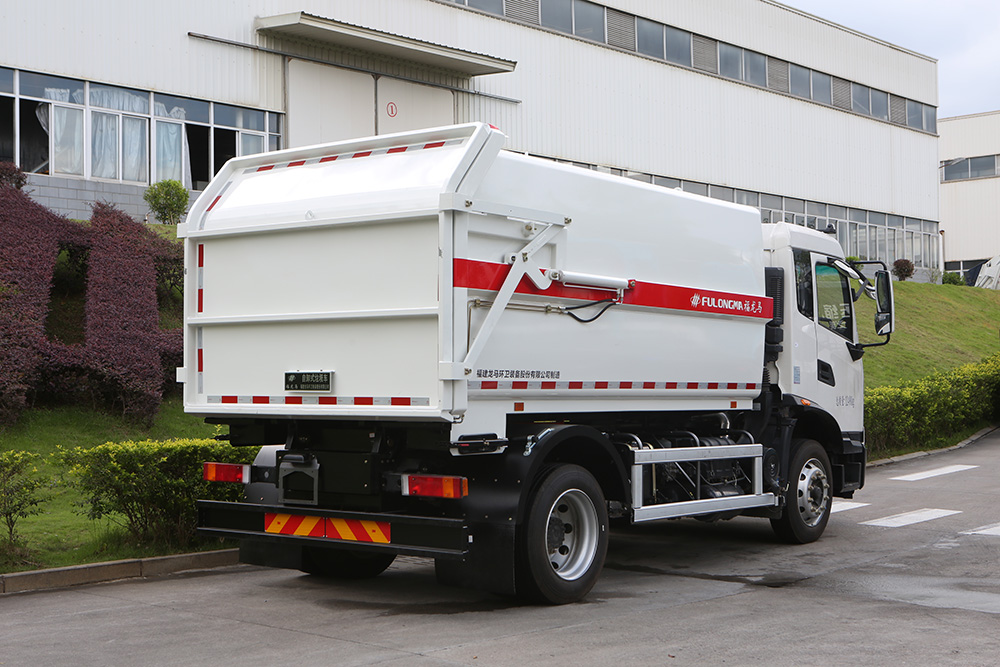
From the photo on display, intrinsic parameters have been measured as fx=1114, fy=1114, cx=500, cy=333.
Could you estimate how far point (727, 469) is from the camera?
10.1 meters

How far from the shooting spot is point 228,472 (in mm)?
8500

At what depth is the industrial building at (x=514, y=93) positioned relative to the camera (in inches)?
904

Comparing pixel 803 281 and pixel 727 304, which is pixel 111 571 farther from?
pixel 803 281

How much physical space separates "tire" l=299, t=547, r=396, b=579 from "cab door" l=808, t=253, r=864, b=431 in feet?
15.1

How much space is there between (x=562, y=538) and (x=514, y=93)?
24.4 metres

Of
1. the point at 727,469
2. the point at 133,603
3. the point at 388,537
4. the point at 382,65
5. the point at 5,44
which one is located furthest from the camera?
the point at 382,65

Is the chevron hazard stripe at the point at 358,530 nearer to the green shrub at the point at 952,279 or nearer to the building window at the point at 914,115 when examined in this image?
the green shrub at the point at 952,279

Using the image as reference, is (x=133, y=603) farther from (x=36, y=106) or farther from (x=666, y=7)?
(x=666, y=7)

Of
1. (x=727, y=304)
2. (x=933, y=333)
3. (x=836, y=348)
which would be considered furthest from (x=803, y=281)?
(x=933, y=333)

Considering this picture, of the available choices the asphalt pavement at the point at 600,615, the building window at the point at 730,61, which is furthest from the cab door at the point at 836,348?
the building window at the point at 730,61

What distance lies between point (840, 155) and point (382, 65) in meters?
22.7

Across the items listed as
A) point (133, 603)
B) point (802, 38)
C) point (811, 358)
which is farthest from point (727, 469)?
point (802, 38)

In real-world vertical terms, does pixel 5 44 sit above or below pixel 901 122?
below

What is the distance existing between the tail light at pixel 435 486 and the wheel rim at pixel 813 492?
4.68 meters
